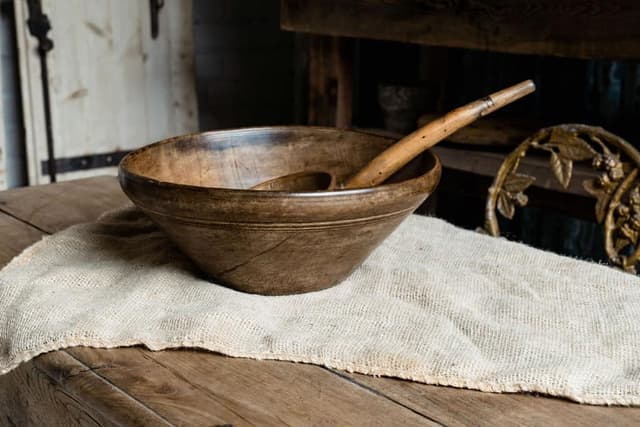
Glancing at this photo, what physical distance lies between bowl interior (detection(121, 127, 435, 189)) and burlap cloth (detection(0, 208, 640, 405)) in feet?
0.35

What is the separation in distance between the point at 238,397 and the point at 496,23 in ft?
5.14

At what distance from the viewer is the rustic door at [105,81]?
268 centimetres

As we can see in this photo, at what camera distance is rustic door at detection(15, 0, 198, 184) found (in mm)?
2676

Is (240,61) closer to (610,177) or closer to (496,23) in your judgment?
(496,23)

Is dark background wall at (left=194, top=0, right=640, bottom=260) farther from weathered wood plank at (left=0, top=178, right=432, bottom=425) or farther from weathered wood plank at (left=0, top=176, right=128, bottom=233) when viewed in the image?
weathered wood plank at (left=0, top=178, right=432, bottom=425)

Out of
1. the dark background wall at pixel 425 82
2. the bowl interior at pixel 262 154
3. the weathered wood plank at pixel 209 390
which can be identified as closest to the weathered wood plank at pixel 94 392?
the weathered wood plank at pixel 209 390

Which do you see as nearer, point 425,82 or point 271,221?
point 271,221

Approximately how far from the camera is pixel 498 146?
2.35 m

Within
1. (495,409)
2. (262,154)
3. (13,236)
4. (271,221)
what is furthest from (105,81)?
(495,409)

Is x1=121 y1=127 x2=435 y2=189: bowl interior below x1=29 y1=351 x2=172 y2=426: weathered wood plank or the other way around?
the other way around

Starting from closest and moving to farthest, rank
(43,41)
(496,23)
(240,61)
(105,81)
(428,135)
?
(428,135)
(496,23)
(43,41)
(105,81)
(240,61)

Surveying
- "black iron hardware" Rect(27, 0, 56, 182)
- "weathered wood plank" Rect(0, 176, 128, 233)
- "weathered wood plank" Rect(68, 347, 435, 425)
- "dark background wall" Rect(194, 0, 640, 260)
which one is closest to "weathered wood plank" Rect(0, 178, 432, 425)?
"weathered wood plank" Rect(68, 347, 435, 425)

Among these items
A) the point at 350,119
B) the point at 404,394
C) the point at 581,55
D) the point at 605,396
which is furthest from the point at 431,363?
the point at 350,119

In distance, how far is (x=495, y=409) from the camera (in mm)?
691
